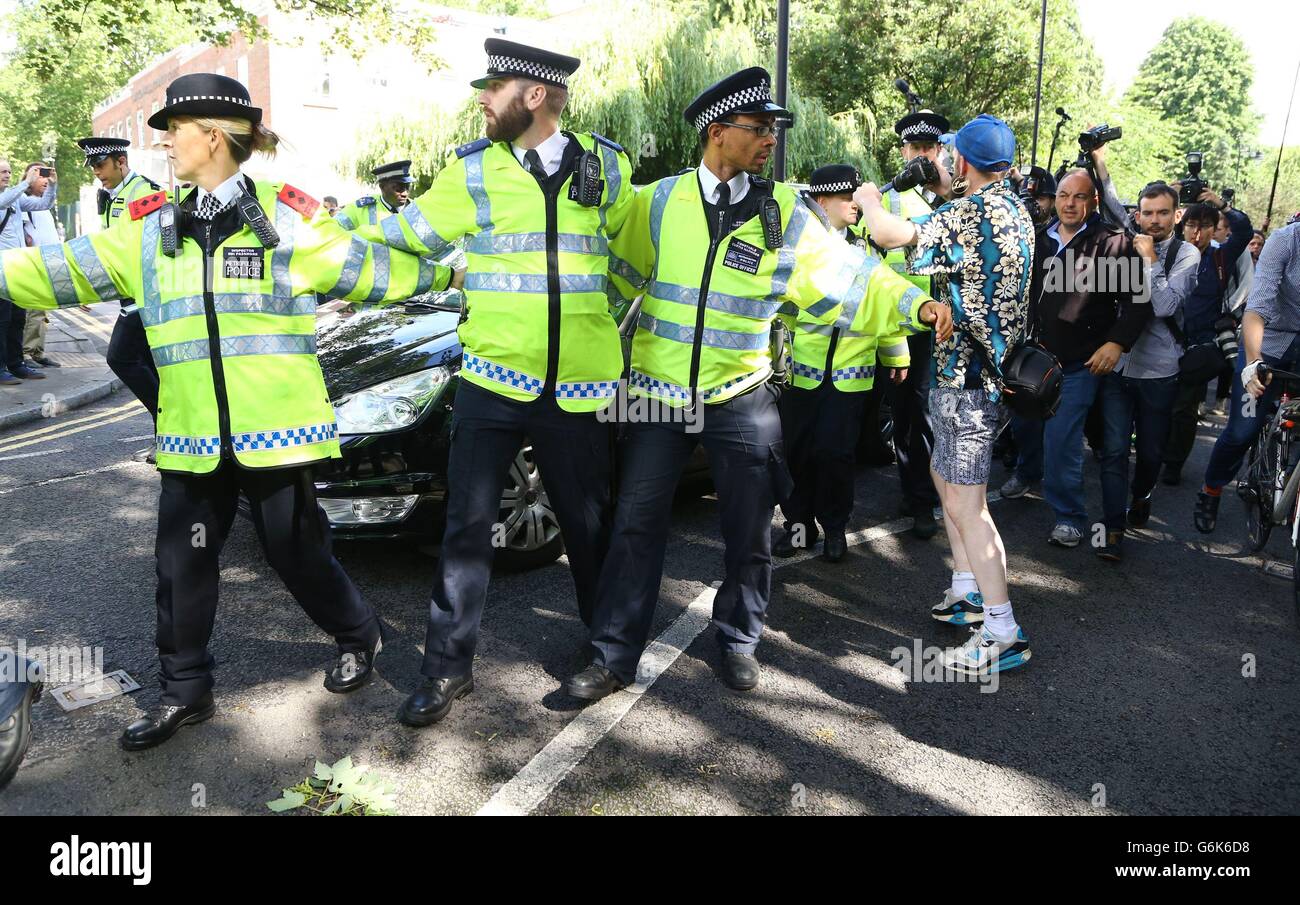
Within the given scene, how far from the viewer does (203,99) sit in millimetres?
3004

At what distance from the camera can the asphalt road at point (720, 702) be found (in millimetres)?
3020

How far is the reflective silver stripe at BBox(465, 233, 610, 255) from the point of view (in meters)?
3.24

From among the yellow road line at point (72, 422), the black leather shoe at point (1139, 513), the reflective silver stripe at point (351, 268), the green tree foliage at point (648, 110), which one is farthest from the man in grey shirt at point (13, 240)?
the green tree foliage at point (648, 110)

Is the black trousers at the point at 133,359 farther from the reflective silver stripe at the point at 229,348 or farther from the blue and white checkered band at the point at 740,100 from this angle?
the blue and white checkered band at the point at 740,100

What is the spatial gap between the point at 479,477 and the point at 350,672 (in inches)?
34.5

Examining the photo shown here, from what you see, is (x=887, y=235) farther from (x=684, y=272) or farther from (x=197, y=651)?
(x=197, y=651)

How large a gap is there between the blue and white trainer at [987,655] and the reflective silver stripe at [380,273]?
100 inches

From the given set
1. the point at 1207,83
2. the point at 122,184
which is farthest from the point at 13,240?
the point at 1207,83

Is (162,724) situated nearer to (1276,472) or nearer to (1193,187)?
(1276,472)

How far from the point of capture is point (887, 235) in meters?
3.51

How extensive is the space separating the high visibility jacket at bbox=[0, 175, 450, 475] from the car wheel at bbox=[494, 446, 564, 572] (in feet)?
4.91

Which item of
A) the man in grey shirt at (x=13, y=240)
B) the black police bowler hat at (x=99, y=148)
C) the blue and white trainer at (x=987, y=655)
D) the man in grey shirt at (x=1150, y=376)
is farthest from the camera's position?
the man in grey shirt at (x=13, y=240)
